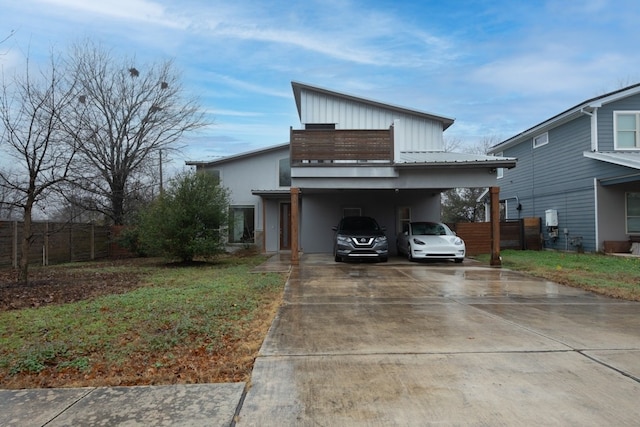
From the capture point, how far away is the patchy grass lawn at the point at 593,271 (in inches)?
343

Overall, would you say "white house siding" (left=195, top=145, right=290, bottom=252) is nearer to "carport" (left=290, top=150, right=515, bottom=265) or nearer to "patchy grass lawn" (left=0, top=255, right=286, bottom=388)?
"carport" (left=290, top=150, right=515, bottom=265)

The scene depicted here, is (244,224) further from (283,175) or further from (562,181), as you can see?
(562,181)

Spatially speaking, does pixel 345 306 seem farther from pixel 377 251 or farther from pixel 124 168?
pixel 124 168

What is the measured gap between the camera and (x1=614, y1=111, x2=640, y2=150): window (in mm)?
16562

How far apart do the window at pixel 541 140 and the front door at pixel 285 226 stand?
12365 mm

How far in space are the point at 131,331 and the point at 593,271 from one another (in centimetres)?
1149

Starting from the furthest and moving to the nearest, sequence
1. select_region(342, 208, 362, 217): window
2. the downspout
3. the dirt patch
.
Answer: select_region(342, 208, 362, 217): window
the downspout
the dirt patch

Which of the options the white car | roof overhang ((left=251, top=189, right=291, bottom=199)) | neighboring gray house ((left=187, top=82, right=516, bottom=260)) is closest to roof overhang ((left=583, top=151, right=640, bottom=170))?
neighboring gray house ((left=187, top=82, right=516, bottom=260))

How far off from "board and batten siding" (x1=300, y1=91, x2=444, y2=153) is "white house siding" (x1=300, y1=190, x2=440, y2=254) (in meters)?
2.51

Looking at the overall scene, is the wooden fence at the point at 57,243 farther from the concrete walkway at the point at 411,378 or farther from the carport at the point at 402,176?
the concrete walkway at the point at 411,378

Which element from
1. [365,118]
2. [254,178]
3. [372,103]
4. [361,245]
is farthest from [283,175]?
[361,245]

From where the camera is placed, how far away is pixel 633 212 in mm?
16594

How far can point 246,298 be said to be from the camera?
771 centimetres

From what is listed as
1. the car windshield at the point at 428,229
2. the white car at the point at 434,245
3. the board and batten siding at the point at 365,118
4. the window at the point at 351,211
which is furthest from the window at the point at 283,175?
the white car at the point at 434,245
